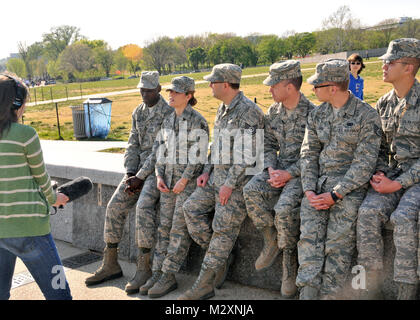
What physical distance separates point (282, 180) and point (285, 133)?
1.50 feet

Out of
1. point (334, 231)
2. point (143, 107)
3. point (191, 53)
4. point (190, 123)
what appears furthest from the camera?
point (191, 53)

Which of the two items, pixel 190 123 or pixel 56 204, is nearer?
pixel 56 204

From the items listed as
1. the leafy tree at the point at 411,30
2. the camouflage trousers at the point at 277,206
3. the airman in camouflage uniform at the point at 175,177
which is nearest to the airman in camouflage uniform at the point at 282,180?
the camouflage trousers at the point at 277,206

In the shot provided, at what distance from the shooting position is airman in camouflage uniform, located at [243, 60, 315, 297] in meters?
3.76

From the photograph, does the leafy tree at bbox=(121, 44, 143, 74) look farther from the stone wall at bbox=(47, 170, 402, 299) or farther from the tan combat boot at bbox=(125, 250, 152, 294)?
the tan combat boot at bbox=(125, 250, 152, 294)

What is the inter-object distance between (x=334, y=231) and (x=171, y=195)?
1.60m

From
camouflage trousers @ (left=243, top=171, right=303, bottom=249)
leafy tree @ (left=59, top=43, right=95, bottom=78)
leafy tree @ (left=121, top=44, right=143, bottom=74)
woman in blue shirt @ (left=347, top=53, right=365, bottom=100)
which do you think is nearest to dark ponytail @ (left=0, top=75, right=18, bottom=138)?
camouflage trousers @ (left=243, top=171, right=303, bottom=249)

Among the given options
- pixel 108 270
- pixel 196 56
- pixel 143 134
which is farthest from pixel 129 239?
pixel 196 56

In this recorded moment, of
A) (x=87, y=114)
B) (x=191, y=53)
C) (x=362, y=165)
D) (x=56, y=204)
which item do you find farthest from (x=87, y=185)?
(x=191, y=53)

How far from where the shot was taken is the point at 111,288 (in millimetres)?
4543

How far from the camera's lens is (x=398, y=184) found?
3.44 metres

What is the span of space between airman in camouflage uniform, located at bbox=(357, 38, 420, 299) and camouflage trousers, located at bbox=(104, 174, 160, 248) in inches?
76.9

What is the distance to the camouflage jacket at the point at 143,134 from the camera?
496cm

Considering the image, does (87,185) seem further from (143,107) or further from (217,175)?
(143,107)
